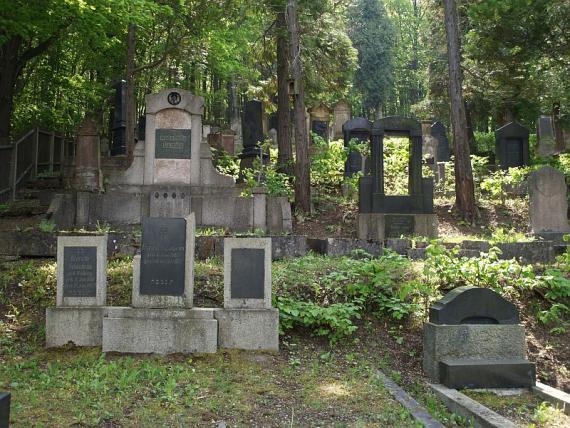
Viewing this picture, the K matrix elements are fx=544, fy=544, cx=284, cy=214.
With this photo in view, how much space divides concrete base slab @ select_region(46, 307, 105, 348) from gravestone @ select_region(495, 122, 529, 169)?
17628mm

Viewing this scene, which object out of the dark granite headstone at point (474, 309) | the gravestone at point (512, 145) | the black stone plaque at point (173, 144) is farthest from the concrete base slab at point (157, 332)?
the gravestone at point (512, 145)

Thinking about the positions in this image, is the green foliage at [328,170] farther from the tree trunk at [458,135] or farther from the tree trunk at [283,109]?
the tree trunk at [458,135]

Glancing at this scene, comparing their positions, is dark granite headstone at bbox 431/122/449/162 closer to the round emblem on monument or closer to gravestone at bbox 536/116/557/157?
gravestone at bbox 536/116/557/157

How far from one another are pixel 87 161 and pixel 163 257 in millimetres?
8373

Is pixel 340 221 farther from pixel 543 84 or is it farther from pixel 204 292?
→ pixel 543 84

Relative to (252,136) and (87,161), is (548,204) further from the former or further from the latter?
(87,161)

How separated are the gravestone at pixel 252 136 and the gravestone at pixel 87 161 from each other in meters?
3.87

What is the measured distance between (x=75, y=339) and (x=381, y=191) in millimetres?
8041

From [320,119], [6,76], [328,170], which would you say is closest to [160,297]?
[328,170]

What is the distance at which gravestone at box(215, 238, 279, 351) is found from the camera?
237 inches

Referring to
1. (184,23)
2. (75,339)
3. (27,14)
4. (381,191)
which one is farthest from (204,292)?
(184,23)

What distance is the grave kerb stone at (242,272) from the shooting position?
20.1 ft

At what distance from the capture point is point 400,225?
1221cm

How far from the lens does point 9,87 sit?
15672mm
